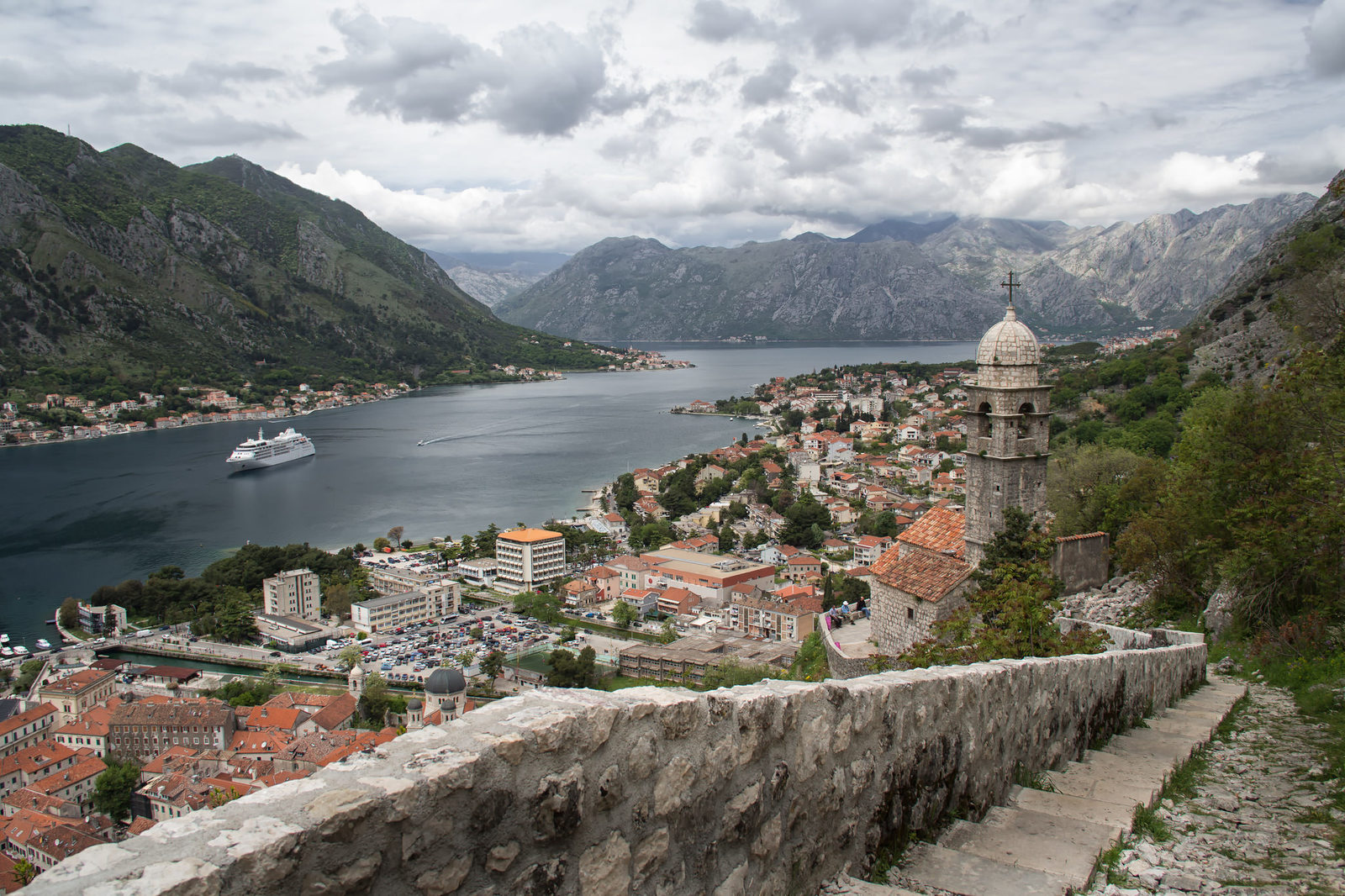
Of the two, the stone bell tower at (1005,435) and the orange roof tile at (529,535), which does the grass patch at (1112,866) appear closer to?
the stone bell tower at (1005,435)

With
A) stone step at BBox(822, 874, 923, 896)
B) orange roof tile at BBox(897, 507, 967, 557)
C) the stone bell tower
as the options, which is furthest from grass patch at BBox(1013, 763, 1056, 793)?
orange roof tile at BBox(897, 507, 967, 557)

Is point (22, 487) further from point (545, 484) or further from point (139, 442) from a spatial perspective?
point (545, 484)

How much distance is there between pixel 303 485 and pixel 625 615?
120 feet

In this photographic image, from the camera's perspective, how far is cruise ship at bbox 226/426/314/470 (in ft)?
230

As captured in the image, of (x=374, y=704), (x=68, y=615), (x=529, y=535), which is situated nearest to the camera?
(x=374, y=704)

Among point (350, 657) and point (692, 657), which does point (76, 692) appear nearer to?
point (350, 657)

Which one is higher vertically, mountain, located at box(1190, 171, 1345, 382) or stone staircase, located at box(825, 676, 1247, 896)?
mountain, located at box(1190, 171, 1345, 382)

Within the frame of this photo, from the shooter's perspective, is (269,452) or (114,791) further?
(269,452)

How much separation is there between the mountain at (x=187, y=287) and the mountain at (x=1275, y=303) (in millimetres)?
110854

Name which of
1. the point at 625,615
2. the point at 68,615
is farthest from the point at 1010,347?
the point at 68,615

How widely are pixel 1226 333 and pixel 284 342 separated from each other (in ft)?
428

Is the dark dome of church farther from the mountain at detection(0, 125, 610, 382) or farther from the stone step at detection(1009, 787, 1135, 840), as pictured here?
the mountain at detection(0, 125, 610, 382)

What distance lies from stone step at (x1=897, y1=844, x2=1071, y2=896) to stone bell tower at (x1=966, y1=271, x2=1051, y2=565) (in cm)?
1194

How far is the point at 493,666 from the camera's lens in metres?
32.2
